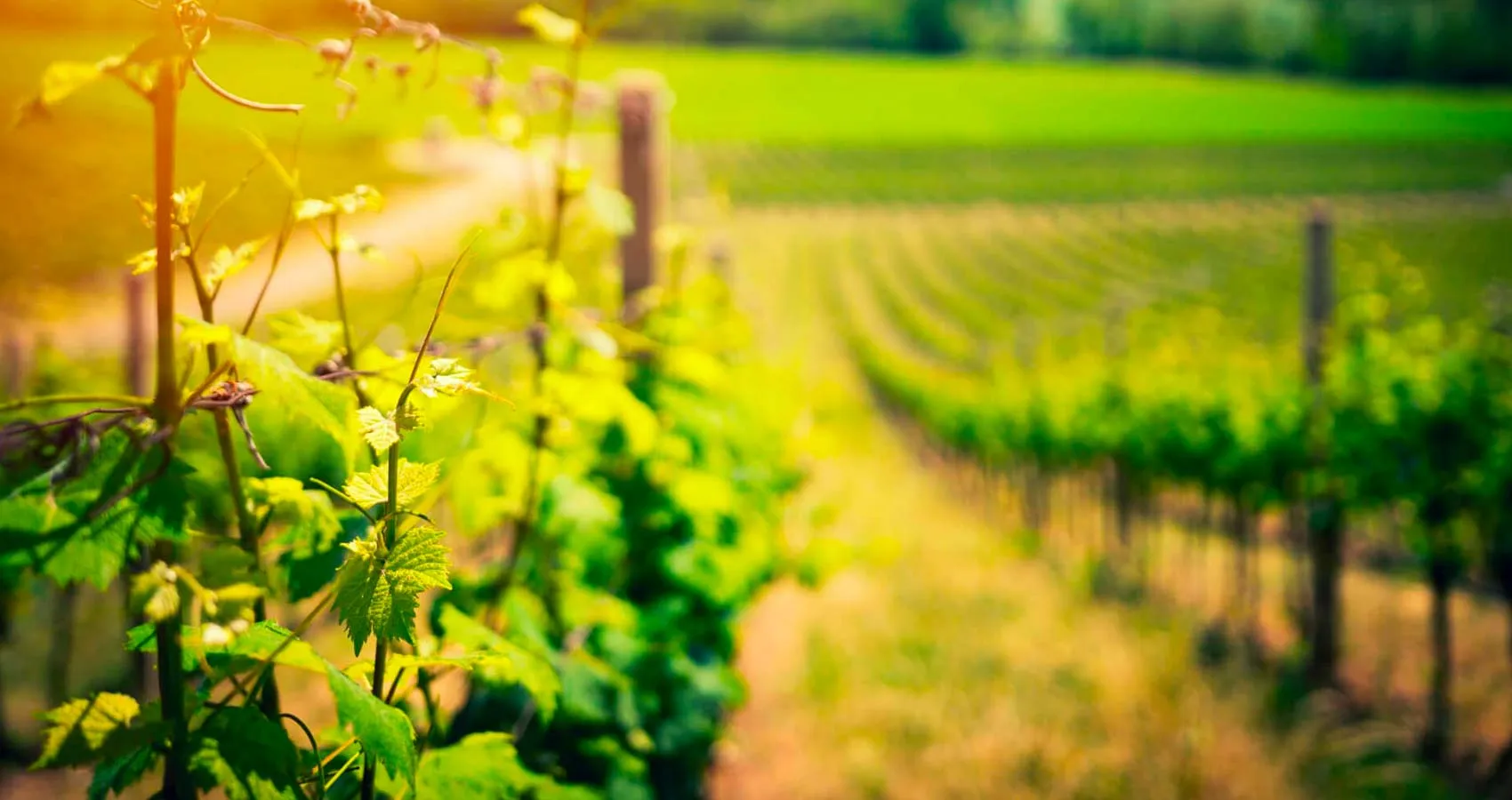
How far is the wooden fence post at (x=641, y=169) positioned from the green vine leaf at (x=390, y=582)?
63.0 inches

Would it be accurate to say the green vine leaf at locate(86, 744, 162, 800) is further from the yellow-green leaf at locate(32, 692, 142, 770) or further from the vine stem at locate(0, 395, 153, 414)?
the vine stem at locate(0, 395, 153, 414)

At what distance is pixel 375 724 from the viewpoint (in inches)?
30.0

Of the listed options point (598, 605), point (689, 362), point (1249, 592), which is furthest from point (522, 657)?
point (1249, 592)

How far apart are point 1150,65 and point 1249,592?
8232cm

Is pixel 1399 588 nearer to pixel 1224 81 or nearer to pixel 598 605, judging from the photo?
pixel 598 605

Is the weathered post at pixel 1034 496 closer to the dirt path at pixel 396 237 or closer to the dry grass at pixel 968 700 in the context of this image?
the dry grass at pixel 968 700

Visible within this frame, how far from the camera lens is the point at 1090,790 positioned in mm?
3162

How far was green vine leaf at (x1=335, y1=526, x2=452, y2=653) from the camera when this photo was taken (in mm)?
745

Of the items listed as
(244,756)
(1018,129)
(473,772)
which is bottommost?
(473,772)

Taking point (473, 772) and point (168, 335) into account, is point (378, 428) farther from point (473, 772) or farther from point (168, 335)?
point (473, 772)

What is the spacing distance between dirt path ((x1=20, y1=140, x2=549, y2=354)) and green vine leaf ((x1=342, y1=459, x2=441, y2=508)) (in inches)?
15.3

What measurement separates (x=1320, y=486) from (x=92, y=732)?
5389 millimetres

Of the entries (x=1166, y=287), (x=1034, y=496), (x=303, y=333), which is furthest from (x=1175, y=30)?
(x=303, y=333)

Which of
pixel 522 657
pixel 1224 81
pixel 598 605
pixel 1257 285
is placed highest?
pixel 1224 81
